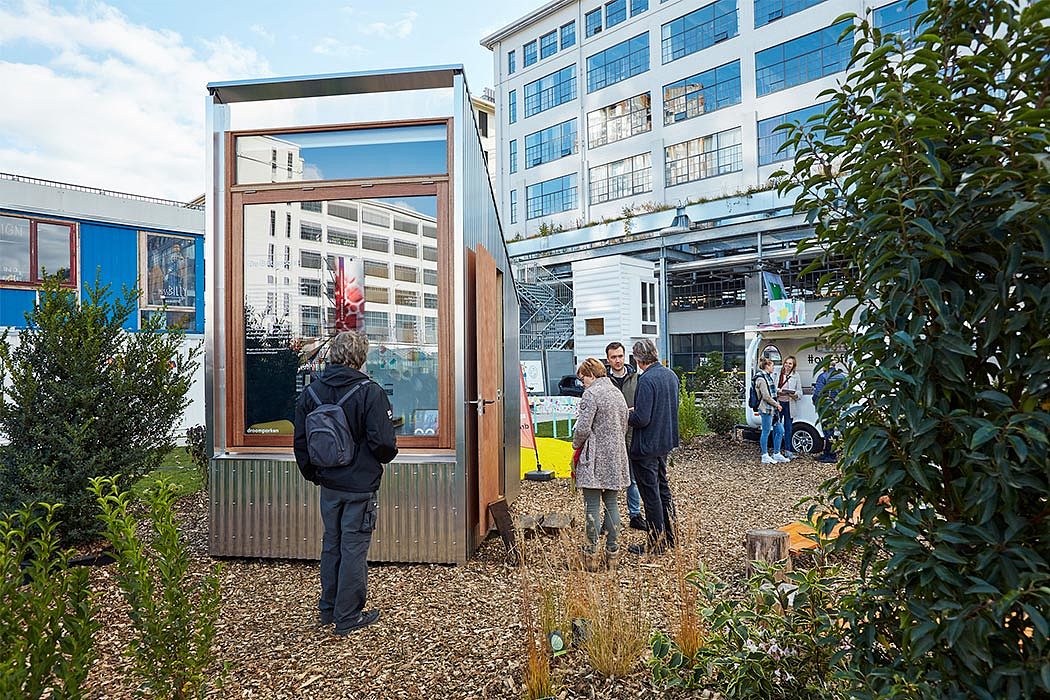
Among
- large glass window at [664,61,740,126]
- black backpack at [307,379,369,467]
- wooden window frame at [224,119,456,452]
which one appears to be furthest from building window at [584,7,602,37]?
black backpack at [307,379,369,467]

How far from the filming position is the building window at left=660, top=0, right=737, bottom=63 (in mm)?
25234

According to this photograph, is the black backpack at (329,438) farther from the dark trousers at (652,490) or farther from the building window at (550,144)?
the building window at (550,144)

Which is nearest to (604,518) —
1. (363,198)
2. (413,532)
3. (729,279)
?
(413,532)

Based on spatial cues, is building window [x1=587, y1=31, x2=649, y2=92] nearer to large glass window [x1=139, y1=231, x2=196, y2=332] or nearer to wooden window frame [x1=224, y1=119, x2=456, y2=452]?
large glass window [x1=139, y1=231, x2=196, y2=332]

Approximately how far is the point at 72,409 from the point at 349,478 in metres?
3.28

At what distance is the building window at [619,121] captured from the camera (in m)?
28.1

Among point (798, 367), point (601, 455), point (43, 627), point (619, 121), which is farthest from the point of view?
point (619, 121)

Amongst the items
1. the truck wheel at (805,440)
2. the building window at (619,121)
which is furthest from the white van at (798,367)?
the building window at (619,121)

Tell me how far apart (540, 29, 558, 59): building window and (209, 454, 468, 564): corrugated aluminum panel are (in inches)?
1204

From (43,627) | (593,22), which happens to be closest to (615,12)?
(593,22)

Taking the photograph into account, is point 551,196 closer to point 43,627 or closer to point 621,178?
point 621,178

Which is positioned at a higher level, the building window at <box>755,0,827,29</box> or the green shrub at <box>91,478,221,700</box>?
the building window at <box>755,0,827,29</box>

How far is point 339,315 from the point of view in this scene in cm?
596

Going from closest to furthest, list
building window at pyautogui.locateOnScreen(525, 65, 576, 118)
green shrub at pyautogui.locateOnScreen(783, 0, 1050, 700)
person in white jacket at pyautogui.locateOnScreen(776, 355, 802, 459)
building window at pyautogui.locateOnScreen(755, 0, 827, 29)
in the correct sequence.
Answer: green shrub at pyautogui.locateOnScreen(783, 0, 1050, 700), person in white jacket at pyautogui.locateOnScreen(776, 355, 802, 459), building window at pyautogui.locateOnScreen(755, 0, 827, 29), building window at pyautogui.locateOnScreen(525, 65, 576, 118)
